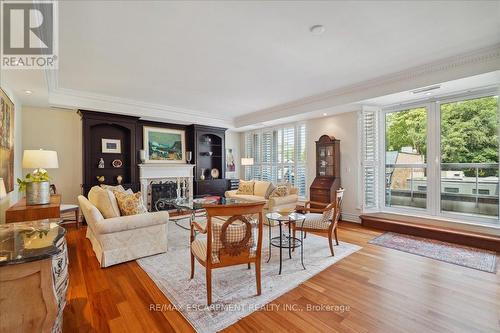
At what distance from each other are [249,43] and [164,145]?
454 cm

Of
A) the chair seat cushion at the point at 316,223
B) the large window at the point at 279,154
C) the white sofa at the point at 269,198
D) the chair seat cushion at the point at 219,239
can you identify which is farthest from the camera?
the large window at the point at 279,154

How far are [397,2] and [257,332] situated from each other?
3.22 m

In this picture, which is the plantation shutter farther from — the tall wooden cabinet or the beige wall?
the beige wall

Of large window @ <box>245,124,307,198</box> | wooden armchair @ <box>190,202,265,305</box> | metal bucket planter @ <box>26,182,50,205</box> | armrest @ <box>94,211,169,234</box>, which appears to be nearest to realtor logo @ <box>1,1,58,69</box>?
metal bucket planter @ <box>26,182,50,205</box>

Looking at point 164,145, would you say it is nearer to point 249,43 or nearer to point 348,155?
point 249,43

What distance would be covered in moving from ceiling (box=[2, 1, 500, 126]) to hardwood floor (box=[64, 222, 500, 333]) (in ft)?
9.35

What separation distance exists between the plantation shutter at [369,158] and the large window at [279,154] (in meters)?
1.73

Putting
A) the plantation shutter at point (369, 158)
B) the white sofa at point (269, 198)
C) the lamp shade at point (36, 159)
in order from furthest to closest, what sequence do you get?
the plantation shutter at point (369, 158)
the white sofa at point (269, 198)
the lamp shade at point (36, 159)

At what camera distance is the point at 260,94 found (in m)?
4.95

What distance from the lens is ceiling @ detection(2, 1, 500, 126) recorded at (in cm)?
225

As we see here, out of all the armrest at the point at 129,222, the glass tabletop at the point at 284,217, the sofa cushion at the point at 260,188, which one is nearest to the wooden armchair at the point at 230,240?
the glass tabletop at the point at 284,217

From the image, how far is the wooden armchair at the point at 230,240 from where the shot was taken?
2.14 metres

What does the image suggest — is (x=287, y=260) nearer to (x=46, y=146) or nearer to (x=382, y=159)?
(x=382, y=159)

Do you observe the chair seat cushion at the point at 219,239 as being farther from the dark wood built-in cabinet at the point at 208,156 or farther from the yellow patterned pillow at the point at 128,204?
the dark wood built-in cabinet at the point at 208,156
